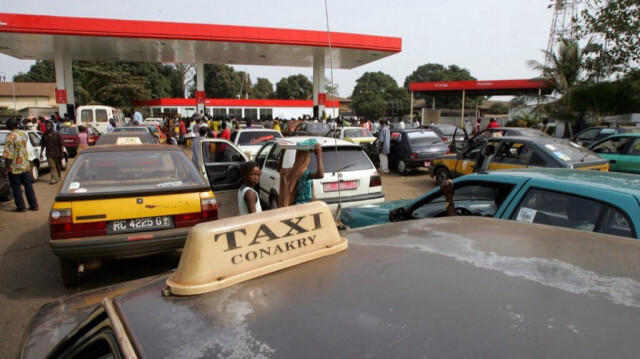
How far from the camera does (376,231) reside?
194 centimetres

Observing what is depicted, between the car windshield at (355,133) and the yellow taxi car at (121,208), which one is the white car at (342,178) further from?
the car windshield at (355,133)

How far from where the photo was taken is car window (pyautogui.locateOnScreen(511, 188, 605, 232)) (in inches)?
108

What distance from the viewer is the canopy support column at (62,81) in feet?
73.8

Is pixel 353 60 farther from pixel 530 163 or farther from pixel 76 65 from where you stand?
pixel 76 65

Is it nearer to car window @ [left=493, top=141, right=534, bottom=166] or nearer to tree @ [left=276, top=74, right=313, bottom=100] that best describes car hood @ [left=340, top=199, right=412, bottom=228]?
car window @ [left=493, top=141, right=534, bottom=166]

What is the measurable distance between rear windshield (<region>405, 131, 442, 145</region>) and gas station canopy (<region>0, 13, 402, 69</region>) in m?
8.09

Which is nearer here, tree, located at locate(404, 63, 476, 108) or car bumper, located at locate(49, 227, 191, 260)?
car bumper, located at locate(49, 227, 191, 260)

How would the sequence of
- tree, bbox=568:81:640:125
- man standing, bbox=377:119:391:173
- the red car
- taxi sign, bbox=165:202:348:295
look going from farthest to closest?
the red car, tree, bbox=568:81:640:125, man standing, bbox=377:119:391:173, taxi sign, bbox=165:202:348:295

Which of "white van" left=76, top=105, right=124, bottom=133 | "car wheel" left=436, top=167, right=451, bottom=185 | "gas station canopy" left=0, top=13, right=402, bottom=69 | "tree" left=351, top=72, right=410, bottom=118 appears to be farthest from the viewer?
"tree" left=351, top=72, right=410, bottom=118

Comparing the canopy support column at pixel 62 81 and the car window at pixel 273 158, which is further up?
the canopy support column at pixel 62 81

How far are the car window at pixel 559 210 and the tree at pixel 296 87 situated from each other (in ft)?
243

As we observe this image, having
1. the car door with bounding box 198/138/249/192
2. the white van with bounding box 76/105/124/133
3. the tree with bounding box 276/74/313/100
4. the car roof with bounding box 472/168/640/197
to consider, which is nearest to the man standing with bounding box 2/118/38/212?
the car door with bounding box 198/138/249/192

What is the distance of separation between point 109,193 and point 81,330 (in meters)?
2.90

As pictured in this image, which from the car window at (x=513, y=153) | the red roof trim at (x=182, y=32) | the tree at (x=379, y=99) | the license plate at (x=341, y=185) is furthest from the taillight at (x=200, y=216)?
the tree at (x=379, y=99)
